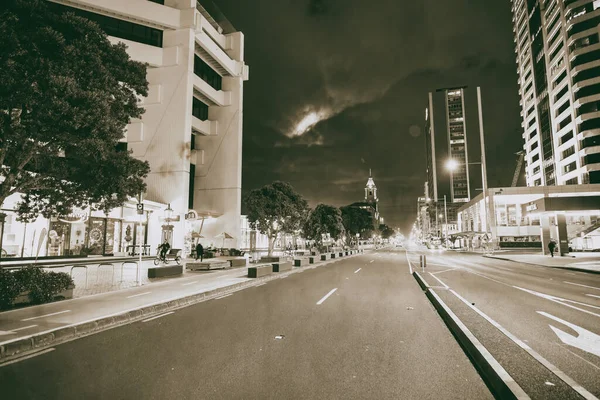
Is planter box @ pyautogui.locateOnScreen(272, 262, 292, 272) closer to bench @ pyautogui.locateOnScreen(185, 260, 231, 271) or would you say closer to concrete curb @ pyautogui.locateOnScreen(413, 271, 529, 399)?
bench @ pyautogui.locateOnScreen(185, 260, 231, 271)

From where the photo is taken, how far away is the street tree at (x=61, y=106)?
8656 millimetres

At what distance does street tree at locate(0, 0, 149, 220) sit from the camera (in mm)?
8656

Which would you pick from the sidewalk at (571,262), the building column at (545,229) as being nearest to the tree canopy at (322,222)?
the sidewalk at (571,262)

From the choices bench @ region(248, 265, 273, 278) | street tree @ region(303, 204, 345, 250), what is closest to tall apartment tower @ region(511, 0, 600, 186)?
street tree @ region(303, 204, 345, 250)

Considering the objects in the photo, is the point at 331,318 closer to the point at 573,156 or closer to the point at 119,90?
the point at 119,90

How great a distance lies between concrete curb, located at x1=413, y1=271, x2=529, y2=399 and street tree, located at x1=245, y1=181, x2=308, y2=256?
2771 centimetres

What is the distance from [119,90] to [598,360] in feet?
45.4

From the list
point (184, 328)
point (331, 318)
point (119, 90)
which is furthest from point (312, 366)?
point (119, 90)

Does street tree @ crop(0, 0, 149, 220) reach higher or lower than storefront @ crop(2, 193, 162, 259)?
higher

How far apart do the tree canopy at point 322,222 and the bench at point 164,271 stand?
36555 mm

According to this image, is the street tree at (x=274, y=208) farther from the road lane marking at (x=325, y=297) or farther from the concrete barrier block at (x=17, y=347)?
the concrete barrier block at (x=17, y=347)

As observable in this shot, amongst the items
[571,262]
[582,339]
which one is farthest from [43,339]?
[571,262]

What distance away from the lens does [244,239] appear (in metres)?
65.5

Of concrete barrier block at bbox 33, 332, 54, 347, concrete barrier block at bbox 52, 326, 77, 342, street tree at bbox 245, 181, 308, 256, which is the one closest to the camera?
concrete barrier block at bbox 33, 332, 54, 347
